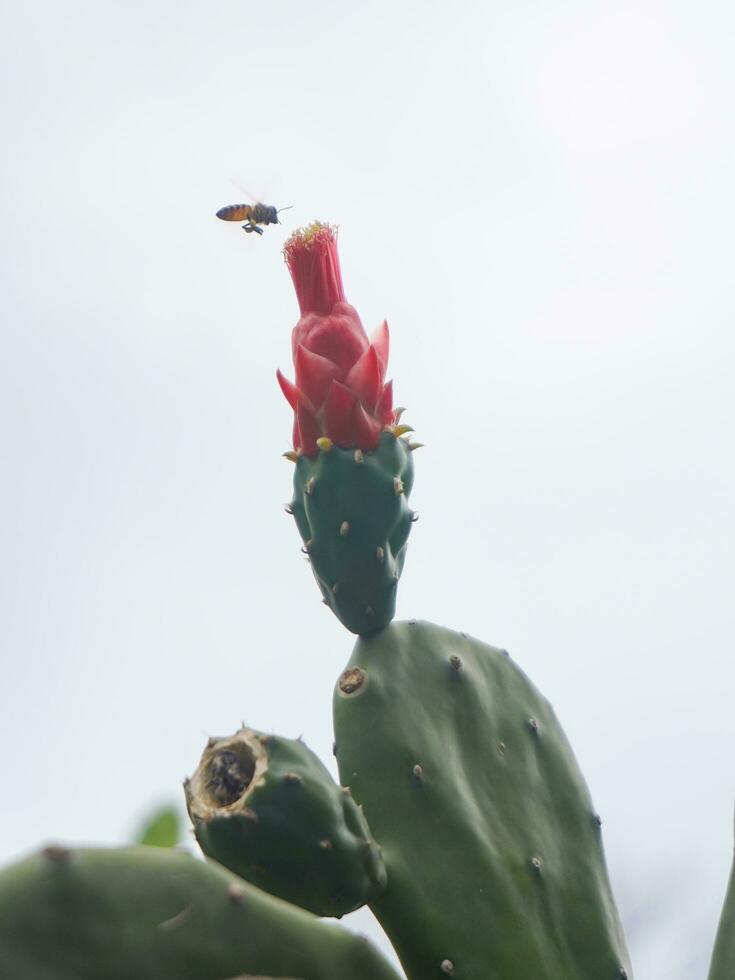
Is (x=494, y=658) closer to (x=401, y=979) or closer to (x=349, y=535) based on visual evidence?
(x=349, y=535)

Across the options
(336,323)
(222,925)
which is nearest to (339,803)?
(222,925)

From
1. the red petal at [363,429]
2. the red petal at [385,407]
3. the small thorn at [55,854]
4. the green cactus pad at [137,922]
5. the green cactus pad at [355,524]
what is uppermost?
the red petal at [385,407]

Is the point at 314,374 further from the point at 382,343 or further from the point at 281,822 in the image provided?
the point at 281,822

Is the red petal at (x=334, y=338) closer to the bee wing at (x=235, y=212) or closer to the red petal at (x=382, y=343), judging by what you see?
the red petal at (x=382, y=343)

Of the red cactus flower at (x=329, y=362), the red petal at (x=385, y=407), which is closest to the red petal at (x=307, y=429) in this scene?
the red cactus flower at (x=329, y=362)

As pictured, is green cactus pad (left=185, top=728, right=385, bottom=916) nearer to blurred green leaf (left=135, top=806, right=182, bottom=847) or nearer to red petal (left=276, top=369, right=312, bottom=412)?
blurred green leaf (left=135, top=806, right=182, bottom=847)

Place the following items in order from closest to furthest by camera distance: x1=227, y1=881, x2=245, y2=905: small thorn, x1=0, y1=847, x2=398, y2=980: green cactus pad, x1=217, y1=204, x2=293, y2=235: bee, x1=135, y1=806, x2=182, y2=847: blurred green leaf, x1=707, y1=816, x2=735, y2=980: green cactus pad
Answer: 1. x1=0, y1=847, x2=398, y2=980: green cactus pad
2. x1=227, y1=881, x2=245, y2=905: small thorn
3. x1=707, y1=816, x2=735, y2=980: green cactus pad
4. x1=135, y1=806, x2=182, y2=847: blurred green leaf
5. x1=217, y1=204, x2=293, y2=235: bee

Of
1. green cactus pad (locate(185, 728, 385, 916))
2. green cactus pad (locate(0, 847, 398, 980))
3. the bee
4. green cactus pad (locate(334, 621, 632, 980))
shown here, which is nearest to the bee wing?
the bee
